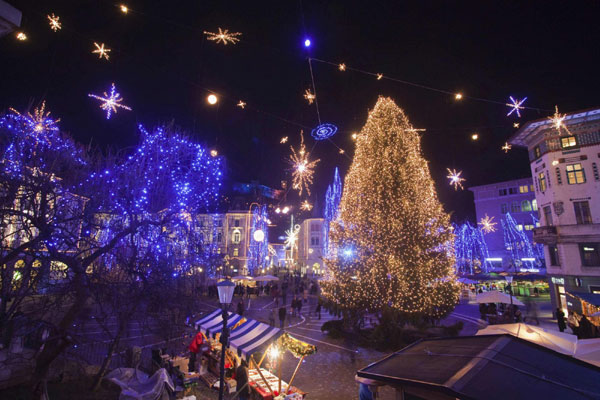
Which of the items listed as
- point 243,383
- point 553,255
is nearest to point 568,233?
point 553,255

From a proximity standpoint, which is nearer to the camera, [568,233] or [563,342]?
[563,342]

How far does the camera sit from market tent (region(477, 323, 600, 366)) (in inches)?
309

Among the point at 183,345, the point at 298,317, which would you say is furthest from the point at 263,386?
the point at 298,317

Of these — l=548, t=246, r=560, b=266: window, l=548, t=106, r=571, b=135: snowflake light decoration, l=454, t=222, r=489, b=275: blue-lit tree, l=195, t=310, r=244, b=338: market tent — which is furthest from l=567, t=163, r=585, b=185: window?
l=454, t=222, r=489, b=275: blue-lit tree

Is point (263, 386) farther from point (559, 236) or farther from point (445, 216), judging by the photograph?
point (559, 236)

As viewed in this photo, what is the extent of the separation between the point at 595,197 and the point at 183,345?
29.1 meters

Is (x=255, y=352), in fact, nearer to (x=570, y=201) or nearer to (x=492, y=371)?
(x=492, y=371)

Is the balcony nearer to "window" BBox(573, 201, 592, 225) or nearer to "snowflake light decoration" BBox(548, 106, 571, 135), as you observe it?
"window" BBox(573, 201, 592, 225)

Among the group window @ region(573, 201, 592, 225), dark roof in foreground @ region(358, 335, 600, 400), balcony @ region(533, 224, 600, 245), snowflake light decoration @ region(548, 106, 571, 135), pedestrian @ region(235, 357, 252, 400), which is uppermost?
snowflake light decoration @ region(548, 106, 571, 135)

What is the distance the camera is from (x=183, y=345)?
583 inches

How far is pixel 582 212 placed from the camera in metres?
21.9

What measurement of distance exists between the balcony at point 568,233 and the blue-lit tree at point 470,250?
91.8 ft

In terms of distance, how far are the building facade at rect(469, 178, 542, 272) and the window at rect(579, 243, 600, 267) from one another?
23403 mm

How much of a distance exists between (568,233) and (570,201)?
96.4 inches
